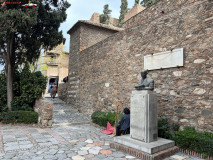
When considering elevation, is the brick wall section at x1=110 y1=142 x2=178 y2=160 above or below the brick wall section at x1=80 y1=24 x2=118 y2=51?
below

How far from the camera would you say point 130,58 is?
6918 millimetres

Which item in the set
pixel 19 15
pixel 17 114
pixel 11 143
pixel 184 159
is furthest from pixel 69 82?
pixel 184 159

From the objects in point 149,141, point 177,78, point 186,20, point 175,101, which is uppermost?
point 186,20

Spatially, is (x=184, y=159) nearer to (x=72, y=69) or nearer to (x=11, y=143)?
(x=11, y=143)

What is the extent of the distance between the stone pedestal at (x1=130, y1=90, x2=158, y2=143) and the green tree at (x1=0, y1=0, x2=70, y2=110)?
5.57 metres

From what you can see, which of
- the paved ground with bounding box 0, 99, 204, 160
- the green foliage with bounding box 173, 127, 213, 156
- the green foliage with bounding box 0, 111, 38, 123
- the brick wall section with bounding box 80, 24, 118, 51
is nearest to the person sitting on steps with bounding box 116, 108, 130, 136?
the paved ground with bounding box 0, 99, 204, 160

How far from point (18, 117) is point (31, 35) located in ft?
13.6

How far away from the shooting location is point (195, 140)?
396 centimetres

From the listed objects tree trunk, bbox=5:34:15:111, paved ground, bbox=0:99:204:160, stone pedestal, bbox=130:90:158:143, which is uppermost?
tree trunk, bbox=5:34:15:111

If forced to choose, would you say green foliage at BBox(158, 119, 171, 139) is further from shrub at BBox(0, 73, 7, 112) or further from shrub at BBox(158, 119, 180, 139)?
shrub at BBox(0, 73, 7, 112)

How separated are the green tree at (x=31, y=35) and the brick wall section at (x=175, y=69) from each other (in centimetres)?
322

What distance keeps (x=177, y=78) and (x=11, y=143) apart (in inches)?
206

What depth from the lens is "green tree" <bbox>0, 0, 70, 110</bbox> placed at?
718 centimetres

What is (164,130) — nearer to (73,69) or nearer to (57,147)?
(57,147)
